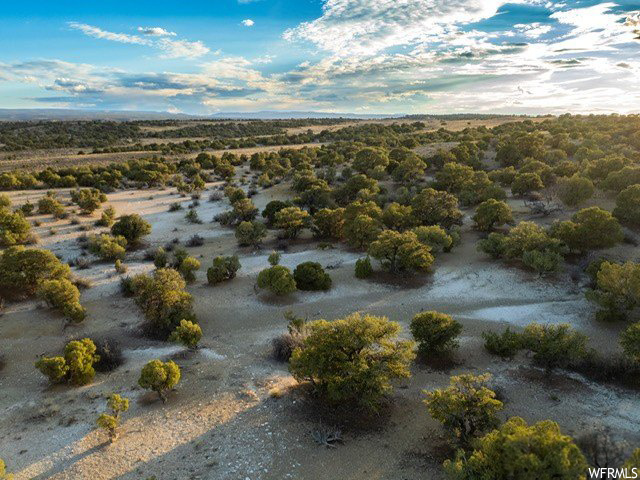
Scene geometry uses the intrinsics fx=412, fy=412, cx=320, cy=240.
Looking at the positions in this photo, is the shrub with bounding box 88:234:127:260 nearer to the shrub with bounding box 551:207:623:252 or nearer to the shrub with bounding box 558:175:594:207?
the shrub with bounding box 551:207:623:252

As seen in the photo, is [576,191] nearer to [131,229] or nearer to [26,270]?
[131,229]

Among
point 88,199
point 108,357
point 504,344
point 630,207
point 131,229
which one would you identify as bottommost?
point 108,357

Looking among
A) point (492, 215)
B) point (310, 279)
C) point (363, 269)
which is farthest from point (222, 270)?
point (492, 215)

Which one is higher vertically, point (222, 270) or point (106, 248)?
point (106, 248)

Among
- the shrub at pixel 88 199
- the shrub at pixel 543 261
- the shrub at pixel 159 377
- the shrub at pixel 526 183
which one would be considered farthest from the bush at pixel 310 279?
the shrub at pixel 88 199

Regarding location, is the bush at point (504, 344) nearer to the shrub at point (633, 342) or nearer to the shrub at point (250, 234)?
the shrub at point (633, 342)

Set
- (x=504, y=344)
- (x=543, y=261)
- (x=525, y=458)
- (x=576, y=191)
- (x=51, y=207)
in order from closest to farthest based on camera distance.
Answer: (x=525, y=458) < (x=504, y=344) < (x=543, y=261) < (x=576, y=191) < (x=51, y=207)
